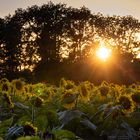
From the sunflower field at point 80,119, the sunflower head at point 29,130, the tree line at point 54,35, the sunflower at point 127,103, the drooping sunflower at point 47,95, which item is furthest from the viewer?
the tree line at point 54,35

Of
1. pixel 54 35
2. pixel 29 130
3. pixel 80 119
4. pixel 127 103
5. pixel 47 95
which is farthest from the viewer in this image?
pixel 54 35

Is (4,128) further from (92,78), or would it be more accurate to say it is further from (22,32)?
(22,32)

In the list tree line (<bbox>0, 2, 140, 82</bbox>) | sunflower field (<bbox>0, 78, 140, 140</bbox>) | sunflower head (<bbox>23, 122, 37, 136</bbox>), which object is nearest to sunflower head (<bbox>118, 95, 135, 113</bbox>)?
sunflower field (<bbox>0, 78, 140, 140</bbox>)

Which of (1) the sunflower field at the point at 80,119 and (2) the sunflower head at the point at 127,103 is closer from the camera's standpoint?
(1) the sunflower field at the point at 80,119

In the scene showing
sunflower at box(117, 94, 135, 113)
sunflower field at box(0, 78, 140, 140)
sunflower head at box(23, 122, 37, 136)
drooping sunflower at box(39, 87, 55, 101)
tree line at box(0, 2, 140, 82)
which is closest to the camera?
sunflower head at box(23, 122, 37, 136)

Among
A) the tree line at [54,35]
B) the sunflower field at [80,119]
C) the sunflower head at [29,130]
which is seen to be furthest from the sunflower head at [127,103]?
the tree line at [54,35]

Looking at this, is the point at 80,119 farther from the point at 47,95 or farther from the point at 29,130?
the point at 47,95

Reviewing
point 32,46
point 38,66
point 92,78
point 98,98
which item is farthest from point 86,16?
point 98,98

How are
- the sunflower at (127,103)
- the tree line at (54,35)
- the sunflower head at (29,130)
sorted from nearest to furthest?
the sunflower head at (29,130)
the sunflower at (127,103)
the tree line at (54,35)

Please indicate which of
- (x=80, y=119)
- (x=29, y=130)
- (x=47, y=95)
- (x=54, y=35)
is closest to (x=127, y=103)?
(x=80, y=119)

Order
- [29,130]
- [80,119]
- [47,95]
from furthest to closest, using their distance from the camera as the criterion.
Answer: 1. [47,95]
2. [80,119]
3. [29,130]

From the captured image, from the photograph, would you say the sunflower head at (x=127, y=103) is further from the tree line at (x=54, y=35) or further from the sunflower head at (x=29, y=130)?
the tree line at (x=54, y=35)

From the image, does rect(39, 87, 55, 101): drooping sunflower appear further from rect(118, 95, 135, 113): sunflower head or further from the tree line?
the tree line

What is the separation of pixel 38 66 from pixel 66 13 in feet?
47.6
